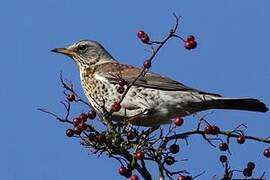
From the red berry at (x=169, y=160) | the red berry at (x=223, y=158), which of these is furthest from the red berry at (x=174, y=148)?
the red berry at (x=223, y=158)

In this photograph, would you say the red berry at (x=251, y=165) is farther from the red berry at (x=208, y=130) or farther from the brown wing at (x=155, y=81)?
the brown wing at (x=155, y=81)

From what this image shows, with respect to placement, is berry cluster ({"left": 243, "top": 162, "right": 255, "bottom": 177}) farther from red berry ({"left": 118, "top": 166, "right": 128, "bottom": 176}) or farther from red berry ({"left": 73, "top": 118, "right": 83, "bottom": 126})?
red berry ({"left": 73, "top": 118, "right": 83, "bottom": 126})

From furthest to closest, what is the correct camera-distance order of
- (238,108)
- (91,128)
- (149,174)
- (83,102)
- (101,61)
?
(101,61) < (238,108) < (83,102) < (91,128) < (149,174)

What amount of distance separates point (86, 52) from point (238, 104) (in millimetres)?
2183

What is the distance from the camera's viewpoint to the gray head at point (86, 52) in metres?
7.61

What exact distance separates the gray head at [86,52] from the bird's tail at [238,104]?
1.73 m

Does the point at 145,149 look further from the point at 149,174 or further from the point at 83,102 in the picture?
the point at 83,102

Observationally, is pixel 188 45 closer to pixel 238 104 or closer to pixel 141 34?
pixel 141 34

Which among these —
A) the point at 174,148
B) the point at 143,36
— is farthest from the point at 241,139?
the point at 143,36

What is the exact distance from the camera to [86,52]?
25.5 ft

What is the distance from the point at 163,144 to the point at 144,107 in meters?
2.38

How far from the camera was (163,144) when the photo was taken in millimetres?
4172

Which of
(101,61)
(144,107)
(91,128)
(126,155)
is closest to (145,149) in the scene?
(126,155)

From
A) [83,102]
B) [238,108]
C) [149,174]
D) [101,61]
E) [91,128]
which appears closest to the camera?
[149,174]
